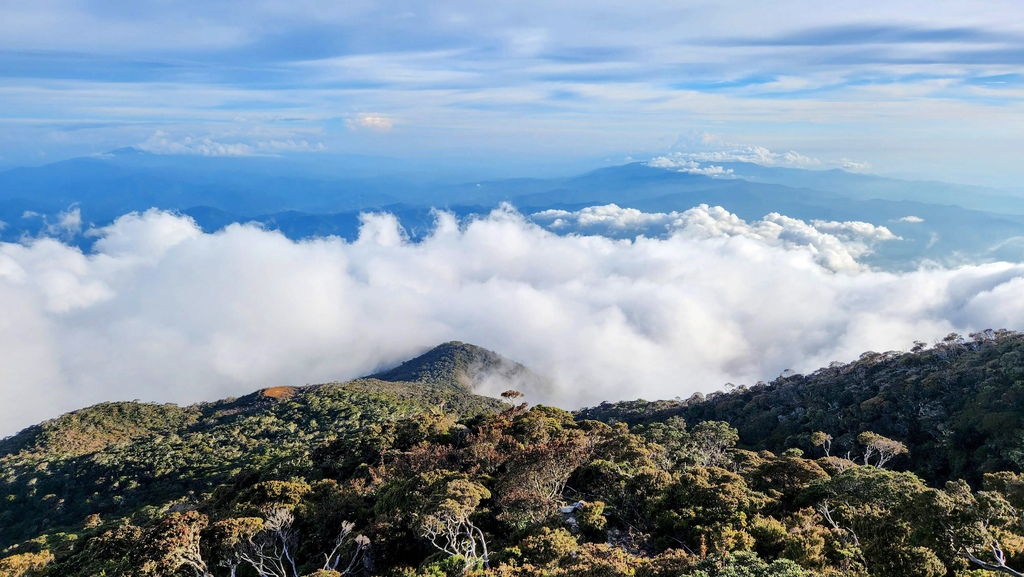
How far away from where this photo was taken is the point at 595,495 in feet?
94.7

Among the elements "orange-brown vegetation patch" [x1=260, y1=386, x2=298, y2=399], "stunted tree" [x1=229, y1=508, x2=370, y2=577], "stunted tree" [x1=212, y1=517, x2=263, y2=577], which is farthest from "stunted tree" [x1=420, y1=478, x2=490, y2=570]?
"orange-brown vegetation patch" [x1=260, y1=386, x2=298, y2=399]

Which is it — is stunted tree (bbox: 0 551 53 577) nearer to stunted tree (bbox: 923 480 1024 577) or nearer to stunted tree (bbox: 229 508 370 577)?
stunted tree (bbox: 229 508 370 577)

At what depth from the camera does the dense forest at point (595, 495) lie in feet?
53.3

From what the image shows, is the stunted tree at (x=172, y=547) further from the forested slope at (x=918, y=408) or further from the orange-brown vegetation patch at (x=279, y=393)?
the orange-brown vegetation patch at (x=279, y=393)

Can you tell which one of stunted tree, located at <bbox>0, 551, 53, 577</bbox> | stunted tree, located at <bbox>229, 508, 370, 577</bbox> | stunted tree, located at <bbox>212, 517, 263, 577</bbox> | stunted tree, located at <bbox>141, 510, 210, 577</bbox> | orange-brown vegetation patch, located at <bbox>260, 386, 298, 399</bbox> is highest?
stunted tree, located at <bbox>141, 510, 210, 577</bbox>

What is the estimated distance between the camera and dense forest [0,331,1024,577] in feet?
53.3

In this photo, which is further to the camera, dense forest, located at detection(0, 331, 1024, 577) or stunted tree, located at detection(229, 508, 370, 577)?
stunted tree, located at detection(229, 508, 370, 577)

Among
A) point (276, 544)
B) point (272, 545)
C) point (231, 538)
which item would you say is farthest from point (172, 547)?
point (276, 544)

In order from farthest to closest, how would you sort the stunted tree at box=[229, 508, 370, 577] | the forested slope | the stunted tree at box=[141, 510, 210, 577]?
1. the forested slope
2. the stunted tree at box=[229, 508, 370, 577]
3. the stunted tree at box=[141, 510, 210, 577]

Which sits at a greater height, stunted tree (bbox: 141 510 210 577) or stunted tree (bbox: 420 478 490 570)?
stunted tree (bbox: 141 510 210 577)

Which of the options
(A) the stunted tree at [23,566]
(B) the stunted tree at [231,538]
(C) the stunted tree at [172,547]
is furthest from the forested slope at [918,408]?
(A) the stunted tree at [23,566]

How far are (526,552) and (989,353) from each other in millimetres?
62884

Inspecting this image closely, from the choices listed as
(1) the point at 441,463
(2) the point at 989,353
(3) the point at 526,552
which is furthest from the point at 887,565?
(2) the point at 989,353

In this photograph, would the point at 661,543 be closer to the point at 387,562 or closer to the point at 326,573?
the point at 387,562
